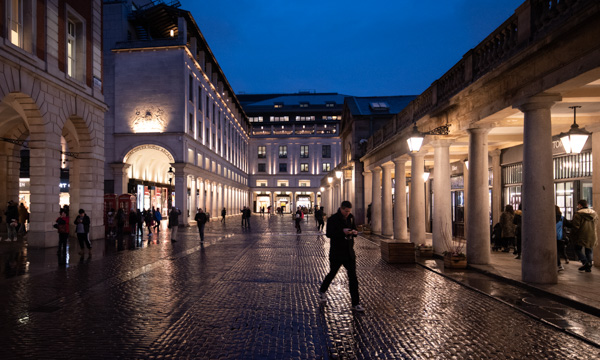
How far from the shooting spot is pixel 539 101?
29.6 feet

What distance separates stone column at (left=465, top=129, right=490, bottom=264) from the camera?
480 inches

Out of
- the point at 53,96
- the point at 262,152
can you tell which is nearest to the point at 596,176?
the point at 53,96

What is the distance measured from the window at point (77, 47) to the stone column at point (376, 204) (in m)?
15.9

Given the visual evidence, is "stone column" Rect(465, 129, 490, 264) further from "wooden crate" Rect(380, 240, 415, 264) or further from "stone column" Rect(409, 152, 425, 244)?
"stone column" Rect(409, 152, 425, 244)

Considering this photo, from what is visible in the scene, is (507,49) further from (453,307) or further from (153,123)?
(153,123)

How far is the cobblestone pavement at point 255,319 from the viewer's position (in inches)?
214

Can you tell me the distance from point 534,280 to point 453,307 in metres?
2.67

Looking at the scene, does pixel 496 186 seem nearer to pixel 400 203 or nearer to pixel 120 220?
pixel 400 203

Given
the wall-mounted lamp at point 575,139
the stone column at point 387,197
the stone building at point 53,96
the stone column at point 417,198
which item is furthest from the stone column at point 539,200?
the stone building at point 53,96

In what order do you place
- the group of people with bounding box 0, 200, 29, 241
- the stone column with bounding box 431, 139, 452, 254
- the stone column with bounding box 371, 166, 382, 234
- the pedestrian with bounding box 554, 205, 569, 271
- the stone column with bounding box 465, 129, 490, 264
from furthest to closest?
the stone column with bounding box 371, 166, 382, 234
the group of people with bounding box 0, 200, 29, 241
the stone column with bounding box 431, 139, 452, 254
the stone column with bounding box 465, 129, 490, 264
the pedestrian with bounding box 554, 205, 569, 271

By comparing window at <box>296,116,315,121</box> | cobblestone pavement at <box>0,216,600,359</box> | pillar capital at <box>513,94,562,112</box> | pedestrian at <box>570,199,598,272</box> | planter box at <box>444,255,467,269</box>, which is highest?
window at <box>296,116,315,121</box>

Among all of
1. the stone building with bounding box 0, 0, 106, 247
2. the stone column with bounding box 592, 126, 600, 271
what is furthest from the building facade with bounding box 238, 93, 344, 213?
the stone column with bounding box 592, 126, 600, 271

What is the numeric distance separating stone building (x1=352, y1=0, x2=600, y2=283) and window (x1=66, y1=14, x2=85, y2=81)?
15.0 meters

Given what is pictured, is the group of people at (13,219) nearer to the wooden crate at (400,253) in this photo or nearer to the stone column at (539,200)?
the wooden crate at (400,253)
